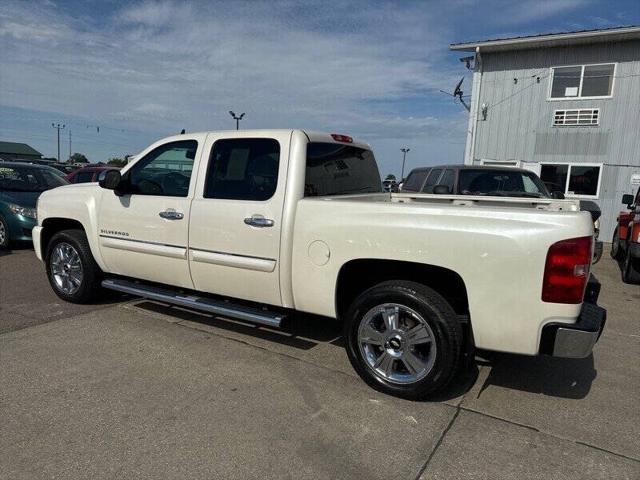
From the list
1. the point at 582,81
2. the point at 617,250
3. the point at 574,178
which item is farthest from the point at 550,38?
the point at 617,250

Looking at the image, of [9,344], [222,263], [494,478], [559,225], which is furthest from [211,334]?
[559,225]

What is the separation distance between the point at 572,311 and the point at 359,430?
147cm

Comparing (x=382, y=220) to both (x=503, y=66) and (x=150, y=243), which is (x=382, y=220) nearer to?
(x=150, y=243)

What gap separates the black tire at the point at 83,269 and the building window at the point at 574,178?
12576 millimetres

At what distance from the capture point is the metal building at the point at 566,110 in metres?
13.5

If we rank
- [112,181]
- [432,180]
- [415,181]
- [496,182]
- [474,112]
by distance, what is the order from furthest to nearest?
[474,112] → [415,181] → [432,180] → [496,182] → [112,181]

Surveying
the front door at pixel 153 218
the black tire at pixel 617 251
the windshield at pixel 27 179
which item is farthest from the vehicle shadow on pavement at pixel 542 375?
the windshield at pixel 27 179

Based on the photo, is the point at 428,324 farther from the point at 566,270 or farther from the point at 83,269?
the point at 83,269

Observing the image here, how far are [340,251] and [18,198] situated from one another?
7827 millimetres

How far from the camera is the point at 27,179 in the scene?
9.65m

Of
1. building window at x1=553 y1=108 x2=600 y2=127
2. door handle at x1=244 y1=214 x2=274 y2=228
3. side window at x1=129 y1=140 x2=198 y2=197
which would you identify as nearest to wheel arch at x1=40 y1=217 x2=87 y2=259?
side window at x1=129 y1=140 x2=198 y2=197

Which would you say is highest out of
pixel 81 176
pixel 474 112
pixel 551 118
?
pixel 474 112

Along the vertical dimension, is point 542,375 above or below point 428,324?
below

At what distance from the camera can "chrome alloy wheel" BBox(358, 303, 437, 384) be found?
3287 millimetres
